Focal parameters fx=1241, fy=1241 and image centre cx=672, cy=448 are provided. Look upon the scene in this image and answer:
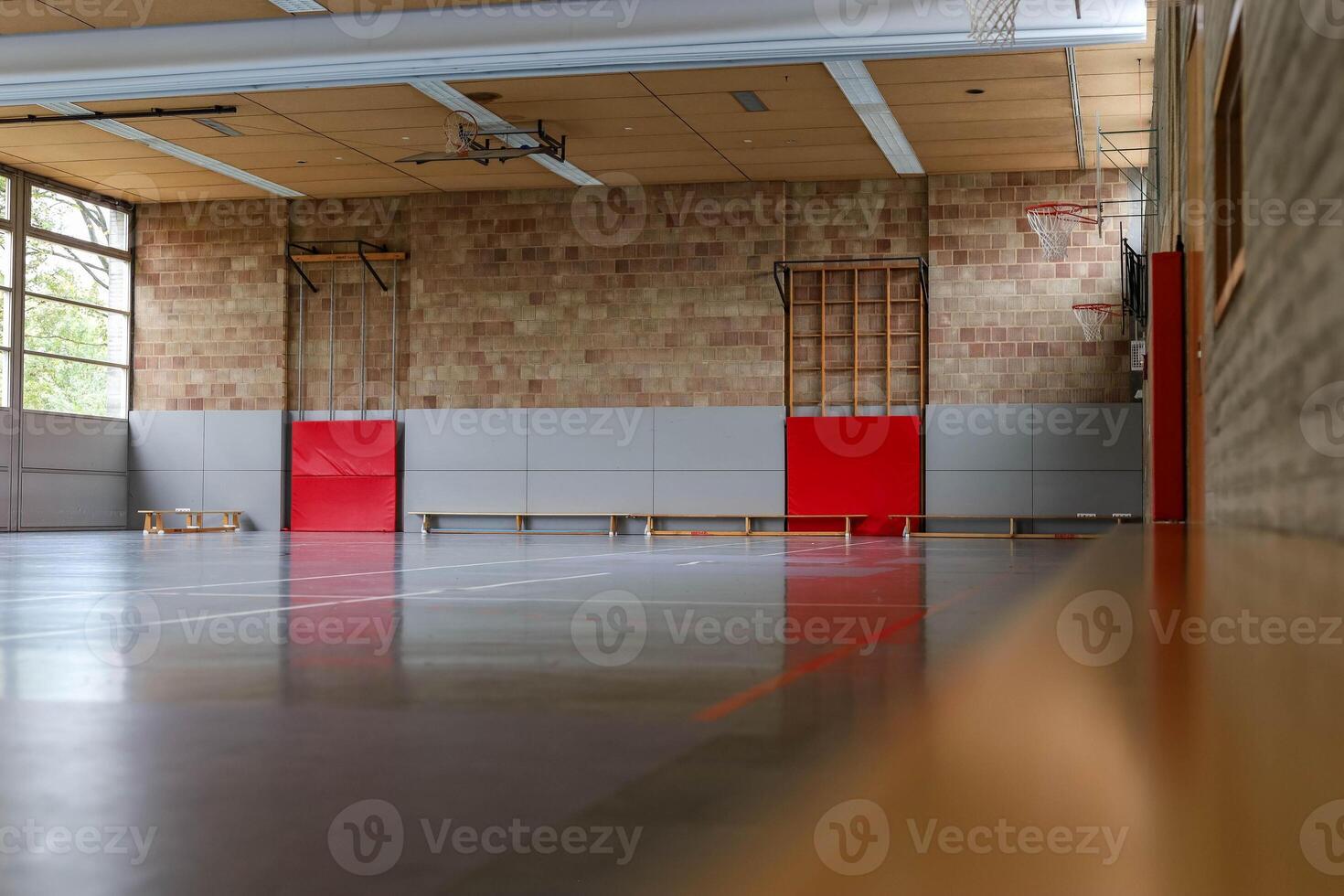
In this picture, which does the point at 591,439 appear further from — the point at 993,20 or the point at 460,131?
the point at 993,20

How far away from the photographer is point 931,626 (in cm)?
375

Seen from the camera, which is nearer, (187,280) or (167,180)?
(167,180)

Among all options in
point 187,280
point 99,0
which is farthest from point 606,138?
point 187,280

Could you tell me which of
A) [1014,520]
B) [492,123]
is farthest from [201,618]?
[1014,520]

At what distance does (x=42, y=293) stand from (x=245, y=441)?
4438mm

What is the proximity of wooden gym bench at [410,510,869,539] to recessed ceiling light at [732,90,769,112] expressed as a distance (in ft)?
24.3

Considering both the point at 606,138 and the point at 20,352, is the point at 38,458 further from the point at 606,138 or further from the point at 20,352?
the point at 606,138

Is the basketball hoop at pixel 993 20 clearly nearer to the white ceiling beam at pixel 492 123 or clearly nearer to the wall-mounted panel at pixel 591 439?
the white ceiling beam at pixel 492 123

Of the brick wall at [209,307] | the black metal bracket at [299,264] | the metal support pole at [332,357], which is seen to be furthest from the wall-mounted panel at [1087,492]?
the brick wall at [209,307]

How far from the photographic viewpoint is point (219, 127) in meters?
19.0

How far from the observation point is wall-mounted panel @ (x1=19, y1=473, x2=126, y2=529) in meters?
22.3

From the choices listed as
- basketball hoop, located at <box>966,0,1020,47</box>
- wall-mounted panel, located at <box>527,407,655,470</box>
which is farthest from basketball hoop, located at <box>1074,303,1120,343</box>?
wall-mounted panel, located at <box>527,407,655,470</box>

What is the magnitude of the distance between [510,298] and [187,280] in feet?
21.8

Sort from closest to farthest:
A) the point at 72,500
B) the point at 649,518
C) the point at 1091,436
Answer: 1. the point at 1091,436
2. the point at 649,518
3. the point at 72,500
